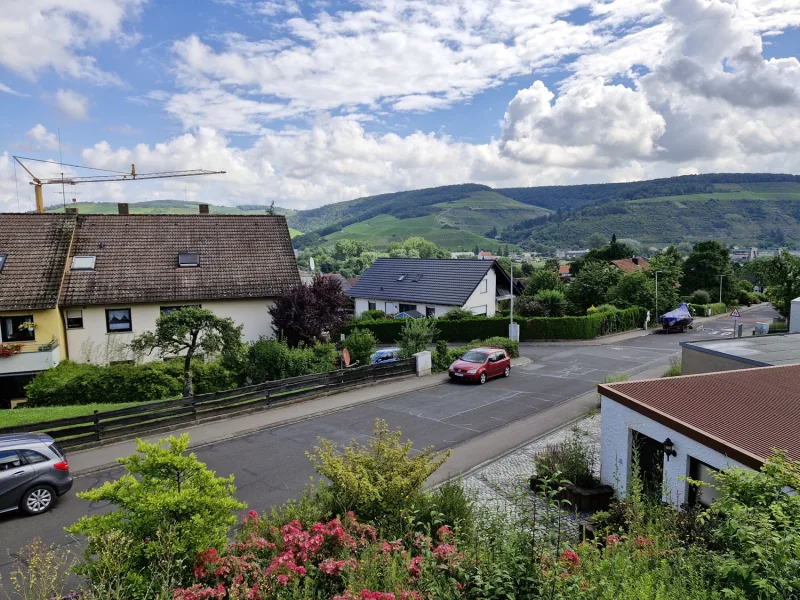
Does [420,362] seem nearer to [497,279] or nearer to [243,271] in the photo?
[243,271]

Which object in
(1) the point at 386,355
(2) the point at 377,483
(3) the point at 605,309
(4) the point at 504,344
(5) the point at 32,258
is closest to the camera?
(2) the point at 377,483

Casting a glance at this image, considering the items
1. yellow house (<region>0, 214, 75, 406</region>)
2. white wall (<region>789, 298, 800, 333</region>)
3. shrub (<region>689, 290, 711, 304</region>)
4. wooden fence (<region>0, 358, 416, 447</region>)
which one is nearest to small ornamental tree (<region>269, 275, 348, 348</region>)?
wooden fence (<region>0, 358, 416, 447</region>)

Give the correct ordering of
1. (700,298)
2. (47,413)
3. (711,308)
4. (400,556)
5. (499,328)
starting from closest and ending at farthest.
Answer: (400,556), (47,413), (499,328), (711,308), (700,298)

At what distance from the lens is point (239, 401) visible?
17.4 meters

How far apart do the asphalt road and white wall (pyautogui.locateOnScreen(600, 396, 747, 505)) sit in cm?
353

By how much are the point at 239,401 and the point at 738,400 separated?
45.6ft

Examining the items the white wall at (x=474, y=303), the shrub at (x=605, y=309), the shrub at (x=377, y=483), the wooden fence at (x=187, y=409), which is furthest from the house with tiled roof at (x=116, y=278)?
the shrub at (x=605, y=309)

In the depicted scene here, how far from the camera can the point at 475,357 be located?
23.1 metres

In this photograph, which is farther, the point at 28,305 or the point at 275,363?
the point at 28,305

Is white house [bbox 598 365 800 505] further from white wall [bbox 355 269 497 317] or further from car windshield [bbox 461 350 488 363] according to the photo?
white wall [bbox 355 269 497 317]

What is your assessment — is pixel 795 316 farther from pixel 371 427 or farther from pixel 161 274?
pixel 161 274

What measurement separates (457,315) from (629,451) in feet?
89.0

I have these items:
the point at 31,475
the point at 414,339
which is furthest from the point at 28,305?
the point at 414,339

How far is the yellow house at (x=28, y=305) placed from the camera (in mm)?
22078
